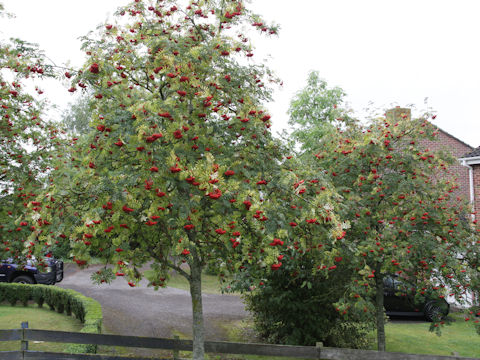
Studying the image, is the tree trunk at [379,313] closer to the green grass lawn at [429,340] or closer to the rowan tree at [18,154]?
the green grass lawn at [429,340]

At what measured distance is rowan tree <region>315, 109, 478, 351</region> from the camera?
812cm

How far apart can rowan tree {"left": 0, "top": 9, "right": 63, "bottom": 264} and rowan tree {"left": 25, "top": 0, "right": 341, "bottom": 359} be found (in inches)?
101

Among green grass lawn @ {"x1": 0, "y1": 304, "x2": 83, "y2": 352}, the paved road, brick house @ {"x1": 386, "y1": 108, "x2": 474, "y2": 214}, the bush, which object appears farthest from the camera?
brick house @ {"x1": 386, "y1": 108, "x2": 474, "y2": 214}

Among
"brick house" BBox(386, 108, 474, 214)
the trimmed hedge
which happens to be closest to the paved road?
the trimmed hedge

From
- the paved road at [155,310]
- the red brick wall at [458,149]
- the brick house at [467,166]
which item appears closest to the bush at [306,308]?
the paved road at [155,310]

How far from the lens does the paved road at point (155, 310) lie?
12508mm

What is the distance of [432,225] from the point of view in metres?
8.87

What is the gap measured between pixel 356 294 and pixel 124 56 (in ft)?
19.8

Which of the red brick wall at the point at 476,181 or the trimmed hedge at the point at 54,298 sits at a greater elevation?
the red brick wall at the point at 476,181

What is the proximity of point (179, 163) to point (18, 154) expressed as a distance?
17.8 ft

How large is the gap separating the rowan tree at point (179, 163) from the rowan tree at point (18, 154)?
2.56 meters

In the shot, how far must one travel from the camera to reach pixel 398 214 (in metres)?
8.70

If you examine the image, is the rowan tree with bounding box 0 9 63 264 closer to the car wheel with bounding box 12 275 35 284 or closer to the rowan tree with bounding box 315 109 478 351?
the rowan tree with bounding box 315 109 478 351

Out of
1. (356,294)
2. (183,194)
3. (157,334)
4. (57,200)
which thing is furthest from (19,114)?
(356,294)
